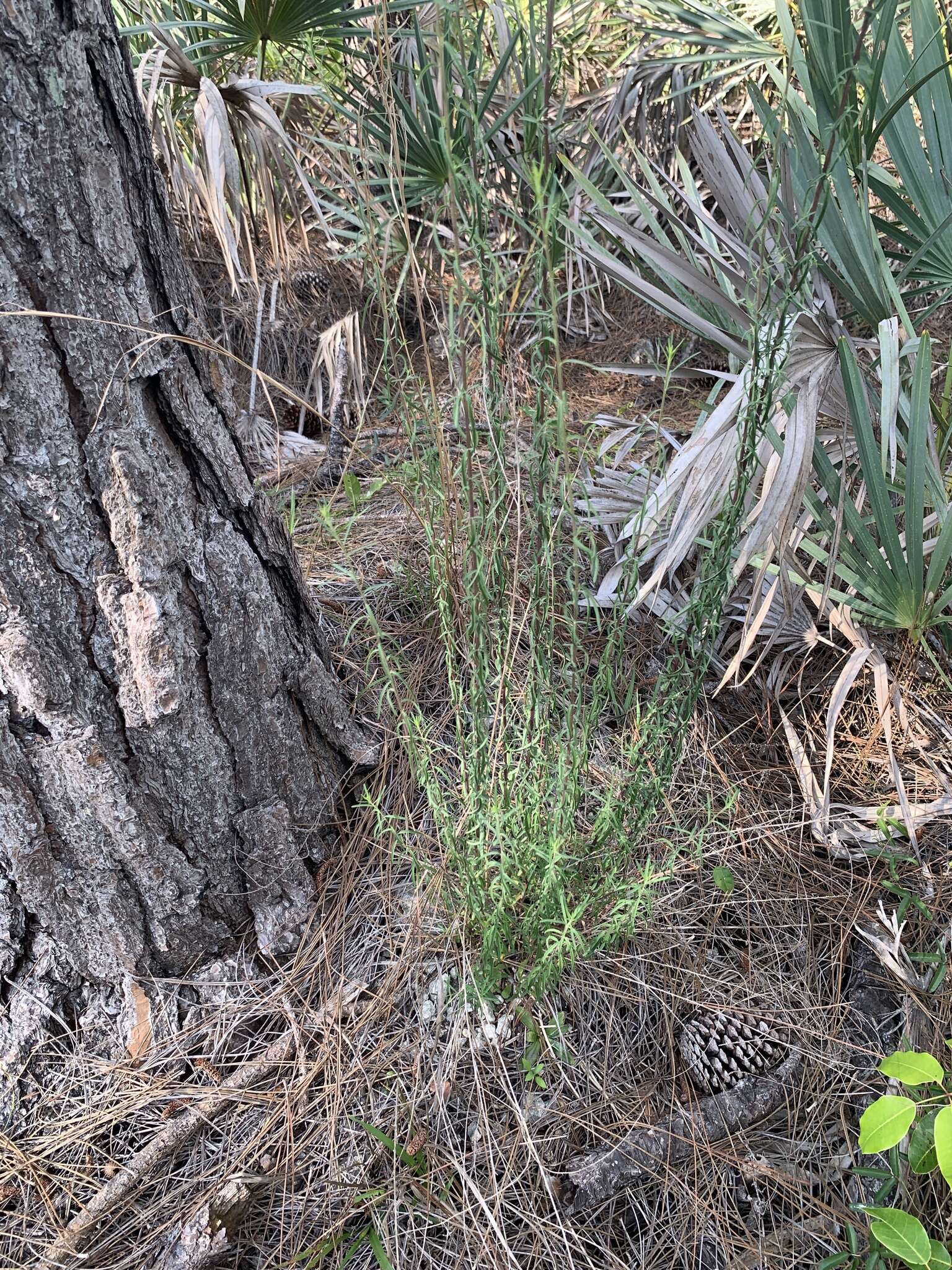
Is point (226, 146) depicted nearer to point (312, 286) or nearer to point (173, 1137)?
point (312, 286)

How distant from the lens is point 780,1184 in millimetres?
1333

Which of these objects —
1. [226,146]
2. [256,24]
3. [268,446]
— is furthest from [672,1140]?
[256,24]

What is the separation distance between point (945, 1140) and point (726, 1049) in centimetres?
40

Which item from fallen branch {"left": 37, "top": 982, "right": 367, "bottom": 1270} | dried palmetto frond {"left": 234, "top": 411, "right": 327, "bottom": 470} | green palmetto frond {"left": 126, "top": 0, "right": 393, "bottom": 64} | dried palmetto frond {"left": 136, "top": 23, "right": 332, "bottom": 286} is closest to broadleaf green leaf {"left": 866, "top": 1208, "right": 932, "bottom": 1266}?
fallen branch {"left": 37, "top": 982, "right": 367, "bottom": 1270}

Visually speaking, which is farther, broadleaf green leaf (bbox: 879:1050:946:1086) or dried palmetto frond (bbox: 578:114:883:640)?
dried palmetto frond (bbox: 578:114:883:640)

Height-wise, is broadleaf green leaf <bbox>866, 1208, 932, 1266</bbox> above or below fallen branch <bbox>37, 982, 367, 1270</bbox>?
below

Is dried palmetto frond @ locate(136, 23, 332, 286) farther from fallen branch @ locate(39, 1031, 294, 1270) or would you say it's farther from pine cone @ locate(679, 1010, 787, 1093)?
pine cone @ locate(679, 1010, 787, 1093)

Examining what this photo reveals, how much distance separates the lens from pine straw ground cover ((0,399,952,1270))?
1.27 m

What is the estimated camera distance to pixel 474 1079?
1.37 meters

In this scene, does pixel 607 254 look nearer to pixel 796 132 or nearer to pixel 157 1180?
pixel 796 132

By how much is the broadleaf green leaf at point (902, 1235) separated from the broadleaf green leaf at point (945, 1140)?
0.09 meters

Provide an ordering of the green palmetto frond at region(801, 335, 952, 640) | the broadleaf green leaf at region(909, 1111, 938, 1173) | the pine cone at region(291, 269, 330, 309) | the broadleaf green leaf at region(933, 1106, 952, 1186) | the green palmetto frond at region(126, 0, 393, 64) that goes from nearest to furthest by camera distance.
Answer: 1. the broadleaf green leaf at region(933, 1106, 952, 1186)
2. the broadleaf green leaf at region(909, 1111, 938, 1173)
3. the green palmetto frond at region(801, 335, 952, 640)
4. the green palmetto frond at region(126, 0, 393, 64)
5. the pine cone at region(291, 269, 330, 309)

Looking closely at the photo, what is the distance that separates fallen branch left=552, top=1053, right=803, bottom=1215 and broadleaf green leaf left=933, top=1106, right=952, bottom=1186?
37 centimetres

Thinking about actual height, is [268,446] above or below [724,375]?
below
